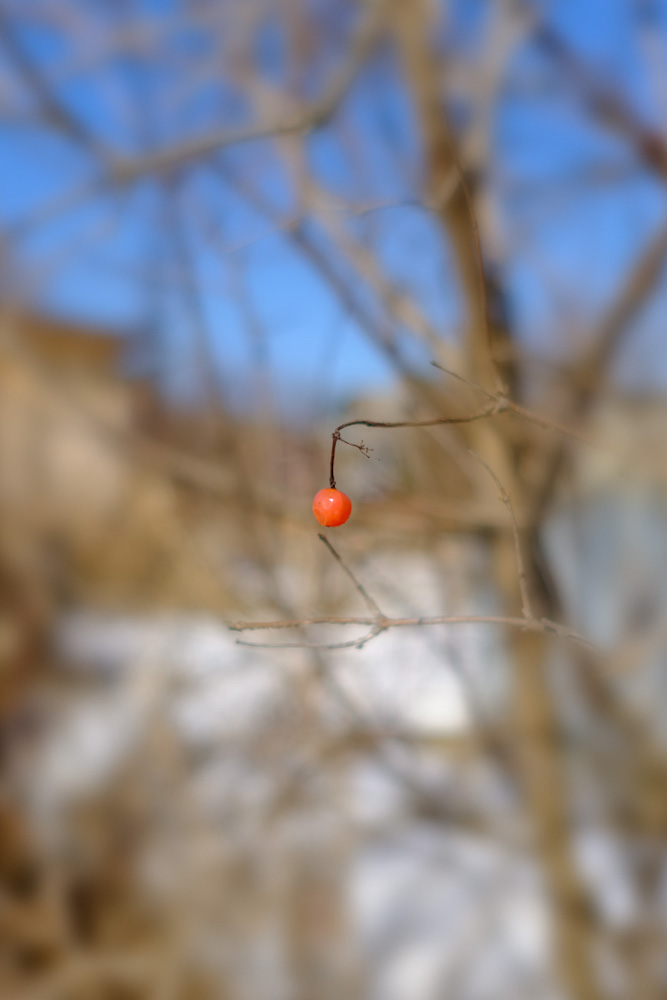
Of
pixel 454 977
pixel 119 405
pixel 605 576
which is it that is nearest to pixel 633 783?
pixel 605 576

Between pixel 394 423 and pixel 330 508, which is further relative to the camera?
pixel 330 508

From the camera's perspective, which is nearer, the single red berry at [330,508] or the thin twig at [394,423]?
the thin twig at [394,423]

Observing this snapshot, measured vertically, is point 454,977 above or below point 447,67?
below

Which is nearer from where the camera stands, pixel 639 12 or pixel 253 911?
pixel 639 12

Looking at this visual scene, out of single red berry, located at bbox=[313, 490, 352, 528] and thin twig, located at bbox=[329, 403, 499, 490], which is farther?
single red berry, located at bbox=[313, 490, 352, 528]

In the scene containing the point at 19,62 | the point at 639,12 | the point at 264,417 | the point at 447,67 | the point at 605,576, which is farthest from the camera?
the point at 605,576

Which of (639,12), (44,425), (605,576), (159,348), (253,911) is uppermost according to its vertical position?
(44,425)

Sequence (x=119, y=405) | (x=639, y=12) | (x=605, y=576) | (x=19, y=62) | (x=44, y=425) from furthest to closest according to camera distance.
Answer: (x=44, y=425) < (x=119, y=405) < (x=605, y=576) < (x=639, y=12) < (x=19, y=62)

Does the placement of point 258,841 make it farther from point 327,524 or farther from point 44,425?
point 44,425
